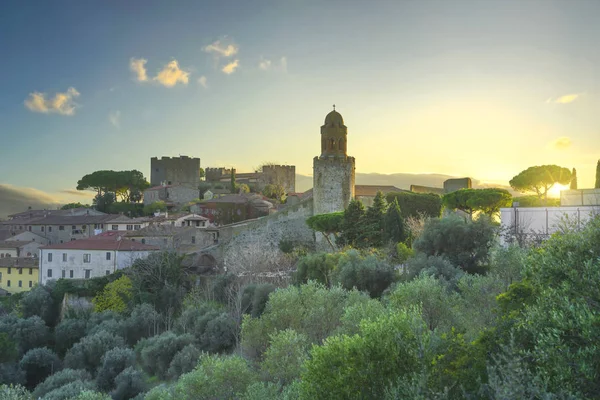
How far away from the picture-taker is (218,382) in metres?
15.1

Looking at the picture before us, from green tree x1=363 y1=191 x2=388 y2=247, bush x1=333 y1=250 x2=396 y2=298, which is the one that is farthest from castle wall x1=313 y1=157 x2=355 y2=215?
bush x1=333 y1=250 x2=396 y2=298

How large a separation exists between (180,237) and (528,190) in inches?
1116

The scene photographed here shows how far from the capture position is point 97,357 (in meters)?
28.9

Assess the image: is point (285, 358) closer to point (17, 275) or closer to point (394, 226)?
point (394, 226)

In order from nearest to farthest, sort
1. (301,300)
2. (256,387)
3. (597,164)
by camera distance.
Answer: (256,387) < (301,300) < (597,164)

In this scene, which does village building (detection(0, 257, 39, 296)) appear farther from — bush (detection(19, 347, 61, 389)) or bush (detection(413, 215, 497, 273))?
bush (detection(413, 215, 497, 273))

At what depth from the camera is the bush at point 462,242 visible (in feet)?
87.0

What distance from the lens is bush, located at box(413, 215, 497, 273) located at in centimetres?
2653

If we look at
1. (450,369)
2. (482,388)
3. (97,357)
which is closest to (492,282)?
(450,369)

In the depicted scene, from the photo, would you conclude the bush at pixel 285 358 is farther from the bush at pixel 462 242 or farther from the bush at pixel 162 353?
the bush at pixel 462 242

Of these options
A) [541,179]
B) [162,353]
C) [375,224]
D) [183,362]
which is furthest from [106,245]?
[541,179]

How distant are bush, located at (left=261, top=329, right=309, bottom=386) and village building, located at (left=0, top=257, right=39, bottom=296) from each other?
118 ft

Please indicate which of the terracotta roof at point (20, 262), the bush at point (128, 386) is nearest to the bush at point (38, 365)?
the bush at point (128, 386)

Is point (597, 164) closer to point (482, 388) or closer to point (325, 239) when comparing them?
point (325, 239)
